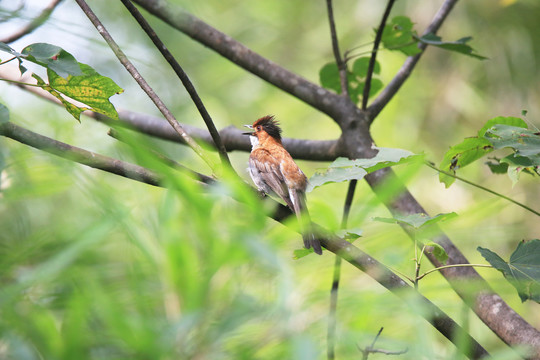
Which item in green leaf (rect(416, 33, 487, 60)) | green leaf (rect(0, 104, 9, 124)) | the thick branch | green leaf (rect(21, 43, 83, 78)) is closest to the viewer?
green leaf (rect(0, 104, 9, 124))

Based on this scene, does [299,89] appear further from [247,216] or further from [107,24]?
[107,24]

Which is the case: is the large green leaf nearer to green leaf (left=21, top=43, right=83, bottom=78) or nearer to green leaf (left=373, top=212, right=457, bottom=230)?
green leaf (left=373, top=212, right=457, bottom=230)

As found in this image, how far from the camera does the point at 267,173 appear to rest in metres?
2.95

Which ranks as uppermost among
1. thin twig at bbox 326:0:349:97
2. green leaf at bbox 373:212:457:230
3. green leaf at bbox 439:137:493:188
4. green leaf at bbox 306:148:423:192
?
thin twig at bbox 326:0:349:97

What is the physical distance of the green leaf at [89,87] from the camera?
128 centimetres

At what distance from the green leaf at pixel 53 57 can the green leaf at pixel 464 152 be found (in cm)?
108

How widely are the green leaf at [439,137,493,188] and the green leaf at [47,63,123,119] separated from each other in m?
0.99

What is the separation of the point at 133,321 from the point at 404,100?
619 cm

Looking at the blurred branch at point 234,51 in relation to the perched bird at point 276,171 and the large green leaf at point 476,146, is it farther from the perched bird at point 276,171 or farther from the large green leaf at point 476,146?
the large green leaf at point 476,146

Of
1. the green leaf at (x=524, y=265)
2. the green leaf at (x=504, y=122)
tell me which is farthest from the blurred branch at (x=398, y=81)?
the green leaf at (x=524, y=265)

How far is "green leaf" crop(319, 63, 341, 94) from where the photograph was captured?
8.98ft

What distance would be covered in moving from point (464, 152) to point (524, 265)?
0.40 m

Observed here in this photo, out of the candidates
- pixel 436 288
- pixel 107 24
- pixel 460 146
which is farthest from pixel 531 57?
pixel 436 288

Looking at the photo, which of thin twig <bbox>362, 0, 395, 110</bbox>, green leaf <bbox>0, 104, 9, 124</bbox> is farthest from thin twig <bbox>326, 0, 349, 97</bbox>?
green leaf <bbox>0, 104, 9, 124</bbox>
